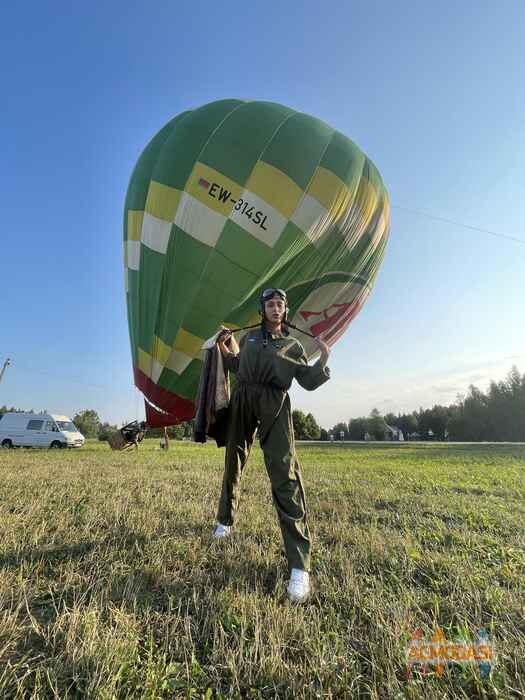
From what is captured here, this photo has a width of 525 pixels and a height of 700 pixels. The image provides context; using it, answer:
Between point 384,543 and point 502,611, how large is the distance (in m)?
1.10

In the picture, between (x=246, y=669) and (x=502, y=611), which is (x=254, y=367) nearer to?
(x=246, y=669)

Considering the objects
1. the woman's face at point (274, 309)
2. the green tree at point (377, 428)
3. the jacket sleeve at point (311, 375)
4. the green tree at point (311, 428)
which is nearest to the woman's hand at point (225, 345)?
the woman's face at point (274, 309)

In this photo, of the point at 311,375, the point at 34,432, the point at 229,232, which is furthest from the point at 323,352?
the point at 34,432

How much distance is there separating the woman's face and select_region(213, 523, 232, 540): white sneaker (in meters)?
1.80

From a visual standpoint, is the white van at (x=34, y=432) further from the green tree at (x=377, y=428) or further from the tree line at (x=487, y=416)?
the green tree at (x=377, y=428)

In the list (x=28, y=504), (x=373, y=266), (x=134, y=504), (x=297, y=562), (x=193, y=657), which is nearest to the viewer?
(x=193, y=657)

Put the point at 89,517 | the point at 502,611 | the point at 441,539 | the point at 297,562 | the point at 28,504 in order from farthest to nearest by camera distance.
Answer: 1. the point at 28,504
2. the point at 89,517
3. the point at 441,539
4. the point at 297,562
5. the point at 502,611

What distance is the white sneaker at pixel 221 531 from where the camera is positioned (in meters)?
3.09

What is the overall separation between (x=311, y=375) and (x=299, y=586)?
1423 millimetres

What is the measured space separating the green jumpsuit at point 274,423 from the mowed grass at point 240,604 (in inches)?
10.8

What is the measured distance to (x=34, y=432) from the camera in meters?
21.5

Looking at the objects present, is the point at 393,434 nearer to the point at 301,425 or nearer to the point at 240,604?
the point at 301,425

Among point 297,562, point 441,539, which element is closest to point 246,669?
point 297,562

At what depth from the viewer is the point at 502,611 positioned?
2.05 meters
